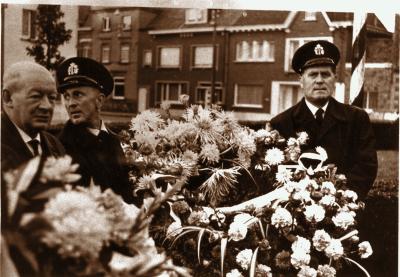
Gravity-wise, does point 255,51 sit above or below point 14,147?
above

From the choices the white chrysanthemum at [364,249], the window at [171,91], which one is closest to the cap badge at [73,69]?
the window at [171,91]

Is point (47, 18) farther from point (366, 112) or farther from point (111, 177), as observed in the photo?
point (366, 112)

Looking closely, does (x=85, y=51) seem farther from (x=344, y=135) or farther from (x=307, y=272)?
(x=307, y=272)

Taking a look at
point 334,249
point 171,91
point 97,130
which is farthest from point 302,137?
point 97,130

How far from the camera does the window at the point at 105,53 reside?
1.85 meters

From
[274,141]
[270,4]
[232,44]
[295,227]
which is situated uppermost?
[270,4]

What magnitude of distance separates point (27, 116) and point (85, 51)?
14.6 inches

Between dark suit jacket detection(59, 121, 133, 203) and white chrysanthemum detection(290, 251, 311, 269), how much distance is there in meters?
0.64

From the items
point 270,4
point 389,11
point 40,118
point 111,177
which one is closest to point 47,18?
point 40,118

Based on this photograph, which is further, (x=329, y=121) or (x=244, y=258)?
(x=329, y=121)

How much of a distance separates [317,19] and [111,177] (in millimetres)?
1027

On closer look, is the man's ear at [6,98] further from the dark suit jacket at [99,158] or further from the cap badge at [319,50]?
the cap badge at [319,50]

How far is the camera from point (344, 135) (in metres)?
1.96

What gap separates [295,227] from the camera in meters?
1.80
